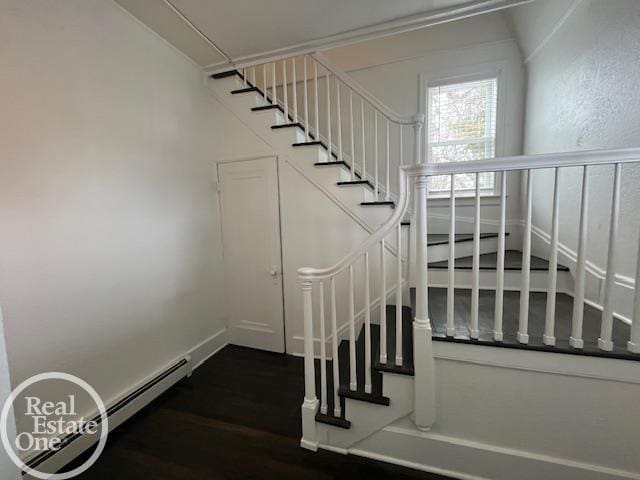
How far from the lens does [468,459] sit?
4.89ft

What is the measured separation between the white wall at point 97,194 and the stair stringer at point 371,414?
149cm

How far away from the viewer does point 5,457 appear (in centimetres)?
88

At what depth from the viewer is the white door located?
2670 millimetres

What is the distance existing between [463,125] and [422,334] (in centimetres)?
257

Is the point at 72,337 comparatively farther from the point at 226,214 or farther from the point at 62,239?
the point at 226,214

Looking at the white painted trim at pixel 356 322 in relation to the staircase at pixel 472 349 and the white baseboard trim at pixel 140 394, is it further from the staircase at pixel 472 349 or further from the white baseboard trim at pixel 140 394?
the white baseboard trim at pixel 140 394

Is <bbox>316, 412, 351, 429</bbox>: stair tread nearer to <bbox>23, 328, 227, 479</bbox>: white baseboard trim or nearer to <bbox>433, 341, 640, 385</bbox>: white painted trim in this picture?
<bbox>433, 341, 640, 385</bbox>: white painted trim

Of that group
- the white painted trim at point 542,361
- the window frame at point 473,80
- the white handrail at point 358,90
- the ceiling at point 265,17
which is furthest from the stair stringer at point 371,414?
the ceiling at point 265,17

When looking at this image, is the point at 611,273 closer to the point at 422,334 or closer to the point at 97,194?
the point at 422,334

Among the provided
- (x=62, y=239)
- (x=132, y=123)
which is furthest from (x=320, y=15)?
(x=62, y=239)

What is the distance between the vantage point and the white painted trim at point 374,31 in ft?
6.39

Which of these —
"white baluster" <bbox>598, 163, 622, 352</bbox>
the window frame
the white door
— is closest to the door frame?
the white door

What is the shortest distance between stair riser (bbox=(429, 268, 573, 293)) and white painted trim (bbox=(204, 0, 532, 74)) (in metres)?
1.98

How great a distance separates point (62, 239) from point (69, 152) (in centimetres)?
53
